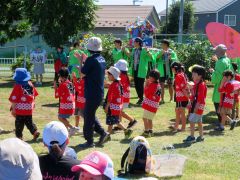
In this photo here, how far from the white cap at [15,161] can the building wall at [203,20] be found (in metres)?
52.3

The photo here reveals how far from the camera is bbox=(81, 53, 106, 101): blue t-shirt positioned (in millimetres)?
7930

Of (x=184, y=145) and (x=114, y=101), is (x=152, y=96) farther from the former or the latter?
(x=184, y=145)

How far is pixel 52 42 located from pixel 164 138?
40.9 ft

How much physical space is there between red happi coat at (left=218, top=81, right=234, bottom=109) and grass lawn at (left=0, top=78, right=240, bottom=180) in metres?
0.54

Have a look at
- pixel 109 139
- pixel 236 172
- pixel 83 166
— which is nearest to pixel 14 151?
pixel 83 166

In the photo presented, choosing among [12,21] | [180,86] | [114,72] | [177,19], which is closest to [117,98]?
[114,72]

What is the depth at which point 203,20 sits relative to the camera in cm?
5491

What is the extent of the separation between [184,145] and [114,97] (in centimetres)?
159

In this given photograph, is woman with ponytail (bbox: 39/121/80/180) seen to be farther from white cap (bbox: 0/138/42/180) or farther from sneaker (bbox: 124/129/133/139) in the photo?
sneaker (bbox: 124/129/133/139)

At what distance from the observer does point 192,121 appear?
8773mm

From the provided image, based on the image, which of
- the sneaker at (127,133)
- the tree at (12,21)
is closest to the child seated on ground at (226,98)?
the sneaker at (127,133)

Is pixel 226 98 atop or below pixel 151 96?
below

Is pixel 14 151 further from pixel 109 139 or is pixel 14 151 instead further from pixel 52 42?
pixel 52 42

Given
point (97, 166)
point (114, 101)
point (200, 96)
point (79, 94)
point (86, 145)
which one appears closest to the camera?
point (97, 166)
